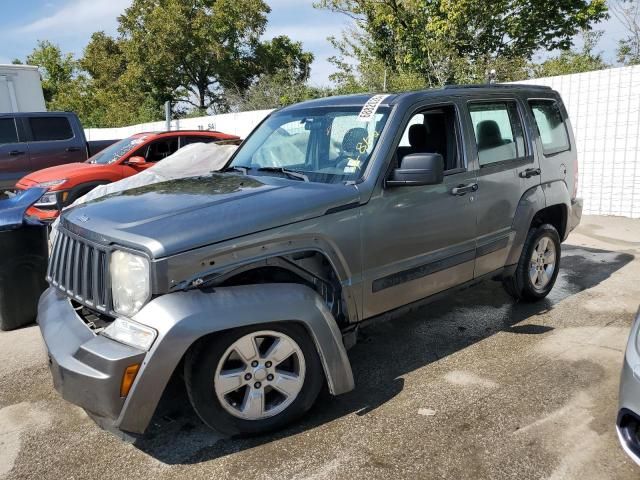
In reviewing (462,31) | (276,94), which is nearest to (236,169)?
(462,31)

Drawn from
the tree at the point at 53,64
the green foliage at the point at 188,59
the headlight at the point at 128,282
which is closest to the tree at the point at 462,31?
the green foliage at the point at 188,59

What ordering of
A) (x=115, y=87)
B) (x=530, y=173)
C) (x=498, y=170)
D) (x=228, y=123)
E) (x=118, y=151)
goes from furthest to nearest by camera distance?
(x=115, y=87), (x=228, y=123), (x=118, y=151), (x=530, y=173), (x=498, y=170)

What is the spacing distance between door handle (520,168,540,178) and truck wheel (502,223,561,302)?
20.6 inches

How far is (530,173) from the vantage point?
15.2ft

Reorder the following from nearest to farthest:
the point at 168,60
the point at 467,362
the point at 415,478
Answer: the point at 415,478 < the point at 467,362 < the point at 168,60

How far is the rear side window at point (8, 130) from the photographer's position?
10.6 m

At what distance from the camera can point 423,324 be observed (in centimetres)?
470

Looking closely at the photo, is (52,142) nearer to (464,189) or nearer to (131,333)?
(464,189)

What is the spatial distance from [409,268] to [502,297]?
2.11m

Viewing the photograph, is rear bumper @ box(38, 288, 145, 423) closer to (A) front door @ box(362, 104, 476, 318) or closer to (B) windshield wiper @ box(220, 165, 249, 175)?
(A) front door @ box(362, 104, 476, 318)

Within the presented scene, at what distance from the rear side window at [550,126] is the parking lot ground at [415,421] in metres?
1.58

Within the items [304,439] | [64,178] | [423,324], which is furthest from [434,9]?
[304,439]

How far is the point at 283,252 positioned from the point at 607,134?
7.95m

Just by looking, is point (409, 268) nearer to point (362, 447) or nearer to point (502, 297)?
point (362, 447)
